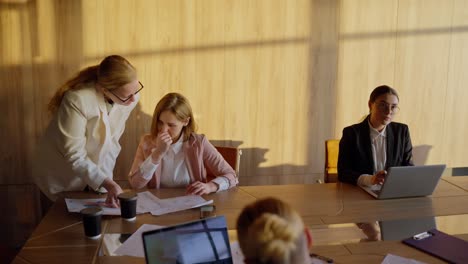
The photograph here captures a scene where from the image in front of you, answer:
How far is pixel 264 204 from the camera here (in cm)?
133

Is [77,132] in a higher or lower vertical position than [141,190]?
higher

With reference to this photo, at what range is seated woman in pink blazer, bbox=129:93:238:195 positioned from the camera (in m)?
2.65

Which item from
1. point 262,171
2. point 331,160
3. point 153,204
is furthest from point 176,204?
point 262,171

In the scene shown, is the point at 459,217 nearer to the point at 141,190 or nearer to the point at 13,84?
the point at 141,190

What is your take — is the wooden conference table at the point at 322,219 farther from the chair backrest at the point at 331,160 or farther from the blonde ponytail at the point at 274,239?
the blonde ponytail at the point at 274,239

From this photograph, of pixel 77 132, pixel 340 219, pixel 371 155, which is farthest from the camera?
pixel 371 155

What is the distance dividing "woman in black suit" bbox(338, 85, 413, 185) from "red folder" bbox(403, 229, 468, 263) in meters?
0.80

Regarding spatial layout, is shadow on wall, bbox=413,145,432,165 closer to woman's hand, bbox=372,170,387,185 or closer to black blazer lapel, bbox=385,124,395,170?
black blazer lapel, bbox=385,124,395,170

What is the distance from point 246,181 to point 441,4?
7.00 ft

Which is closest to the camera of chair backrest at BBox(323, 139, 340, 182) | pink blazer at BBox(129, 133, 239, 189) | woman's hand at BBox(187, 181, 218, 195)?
woman's hand at BBox(187, 181, 218, 195)

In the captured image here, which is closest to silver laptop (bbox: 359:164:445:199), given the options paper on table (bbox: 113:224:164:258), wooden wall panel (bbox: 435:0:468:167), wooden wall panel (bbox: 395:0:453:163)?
paper on table (bbox: 113:224:164:258)

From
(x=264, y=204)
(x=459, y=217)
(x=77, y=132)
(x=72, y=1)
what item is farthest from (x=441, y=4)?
(x=264, y=204)

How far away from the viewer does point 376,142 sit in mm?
3016

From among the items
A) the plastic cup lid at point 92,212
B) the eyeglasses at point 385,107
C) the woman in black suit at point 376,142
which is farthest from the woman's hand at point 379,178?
the plastic cup lid at point 92,212
